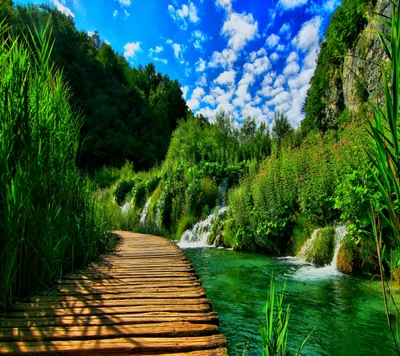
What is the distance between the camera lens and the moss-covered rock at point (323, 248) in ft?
18.4

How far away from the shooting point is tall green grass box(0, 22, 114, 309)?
77.7 inches

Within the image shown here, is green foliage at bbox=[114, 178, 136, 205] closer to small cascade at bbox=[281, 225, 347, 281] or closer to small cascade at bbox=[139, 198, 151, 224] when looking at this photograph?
small cascade at bbox=[139, 198, 151, 224]

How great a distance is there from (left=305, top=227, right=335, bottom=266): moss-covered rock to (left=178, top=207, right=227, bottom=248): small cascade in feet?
12.6

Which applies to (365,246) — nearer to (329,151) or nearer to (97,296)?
(329,151)

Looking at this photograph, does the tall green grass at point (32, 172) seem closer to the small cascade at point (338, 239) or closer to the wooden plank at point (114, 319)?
the wooden plank at point (114, 319)

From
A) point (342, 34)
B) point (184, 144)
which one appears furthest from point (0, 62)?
point (342, 34)

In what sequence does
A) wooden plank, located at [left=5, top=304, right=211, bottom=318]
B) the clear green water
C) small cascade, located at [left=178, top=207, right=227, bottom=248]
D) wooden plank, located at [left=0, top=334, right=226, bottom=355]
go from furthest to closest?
small cascade, located at [left=178, top=207, right=227, bottom=248], the clear green water, wooden plank, located at [left=5, top=304, right=211, bottom=318], wooden plank, located at [left=0, top=334, right=226, bottom=355]

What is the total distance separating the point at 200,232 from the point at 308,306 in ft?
21.1

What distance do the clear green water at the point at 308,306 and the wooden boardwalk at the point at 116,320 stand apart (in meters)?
0.76

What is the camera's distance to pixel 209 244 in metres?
9.09

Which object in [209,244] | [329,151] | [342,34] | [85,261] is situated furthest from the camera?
[342,34]

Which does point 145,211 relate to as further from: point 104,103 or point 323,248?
point 104,103

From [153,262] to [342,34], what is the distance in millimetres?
14816

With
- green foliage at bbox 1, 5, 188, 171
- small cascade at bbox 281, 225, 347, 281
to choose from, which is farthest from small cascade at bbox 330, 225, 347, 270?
green foliage at bbox 1, 5, 188, 171
